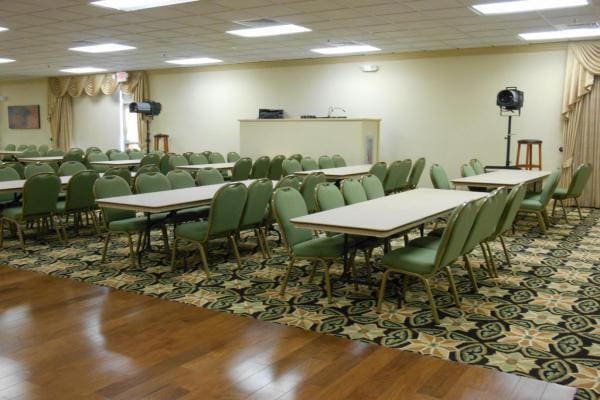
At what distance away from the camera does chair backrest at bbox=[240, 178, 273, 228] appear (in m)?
5.26

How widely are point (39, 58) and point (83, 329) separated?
10702mm

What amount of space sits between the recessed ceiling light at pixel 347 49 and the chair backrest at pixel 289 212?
6.64 metres

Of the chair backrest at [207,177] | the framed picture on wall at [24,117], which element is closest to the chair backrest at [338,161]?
the chair backrest at [207,177]

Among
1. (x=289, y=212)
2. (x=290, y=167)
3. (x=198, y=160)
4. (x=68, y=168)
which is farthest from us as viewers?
(x=198, y=160)

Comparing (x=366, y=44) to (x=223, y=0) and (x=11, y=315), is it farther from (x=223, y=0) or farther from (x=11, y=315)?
(x=11, y=315)

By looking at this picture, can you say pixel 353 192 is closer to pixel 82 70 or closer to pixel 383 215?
pixel 383 215

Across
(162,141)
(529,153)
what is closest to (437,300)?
(529,153)

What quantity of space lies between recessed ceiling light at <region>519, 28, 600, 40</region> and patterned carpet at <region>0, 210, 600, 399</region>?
4.05 meters

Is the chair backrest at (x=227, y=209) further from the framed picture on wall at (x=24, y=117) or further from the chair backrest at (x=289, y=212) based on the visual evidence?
the framed picture on wall at (x=24, y=117)

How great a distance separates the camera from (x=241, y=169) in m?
8.94

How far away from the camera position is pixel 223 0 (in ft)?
22.3

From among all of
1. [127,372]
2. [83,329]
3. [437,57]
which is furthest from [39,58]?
[127,372]

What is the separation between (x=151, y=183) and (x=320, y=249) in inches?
101

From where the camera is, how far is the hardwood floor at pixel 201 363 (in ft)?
9.18
